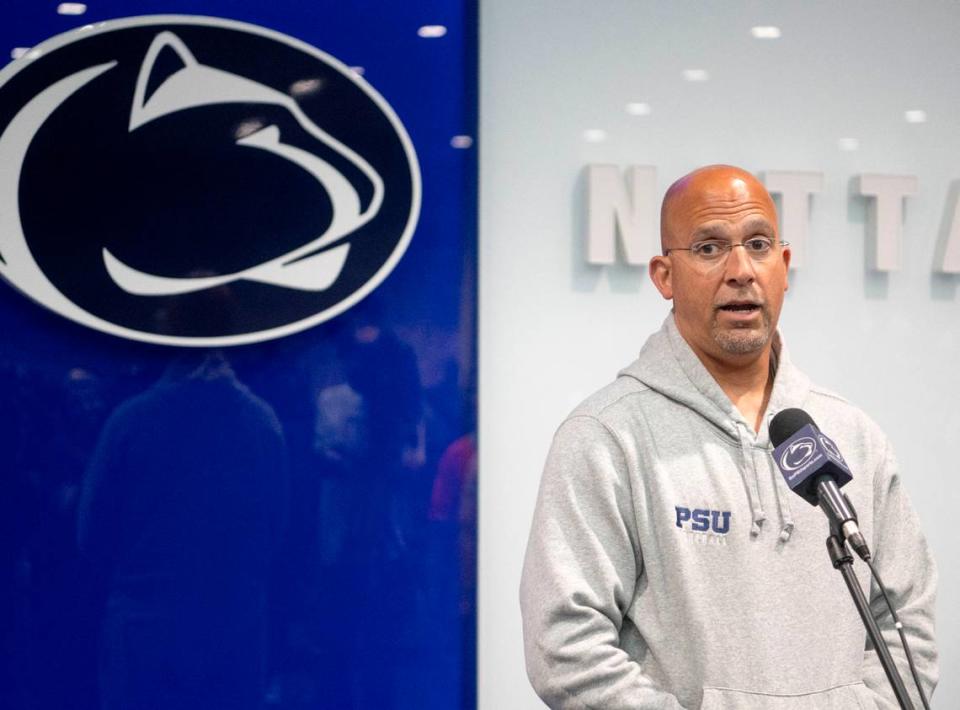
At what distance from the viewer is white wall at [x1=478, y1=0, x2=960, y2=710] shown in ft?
11.1

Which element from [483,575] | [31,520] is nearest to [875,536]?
[483,575]

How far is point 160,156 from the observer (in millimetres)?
3193

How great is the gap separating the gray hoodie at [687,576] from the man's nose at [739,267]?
182 millimetres

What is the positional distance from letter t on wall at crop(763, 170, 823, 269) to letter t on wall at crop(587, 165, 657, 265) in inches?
15.7

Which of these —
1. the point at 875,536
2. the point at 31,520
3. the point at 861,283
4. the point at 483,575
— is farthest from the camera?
the point at 861,283

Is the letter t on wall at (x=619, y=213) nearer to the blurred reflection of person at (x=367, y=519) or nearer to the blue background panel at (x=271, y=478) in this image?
the blue background panel at (x=271, y=478)

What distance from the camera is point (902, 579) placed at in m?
2.12

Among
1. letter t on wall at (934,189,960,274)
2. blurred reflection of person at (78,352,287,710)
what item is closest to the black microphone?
blurred reflection of person at (78,352,287,710)

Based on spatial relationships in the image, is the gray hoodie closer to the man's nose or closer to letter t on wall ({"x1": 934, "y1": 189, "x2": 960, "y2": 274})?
the man's nose

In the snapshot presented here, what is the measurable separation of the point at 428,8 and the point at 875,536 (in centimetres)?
204

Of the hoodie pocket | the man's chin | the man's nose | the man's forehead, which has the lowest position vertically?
the hoodie pocket

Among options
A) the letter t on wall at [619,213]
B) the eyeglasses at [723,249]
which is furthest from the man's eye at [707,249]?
the letter t on wall at [619,213]

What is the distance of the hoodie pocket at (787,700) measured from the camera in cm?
189

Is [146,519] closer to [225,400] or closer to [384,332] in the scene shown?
[225,400]
